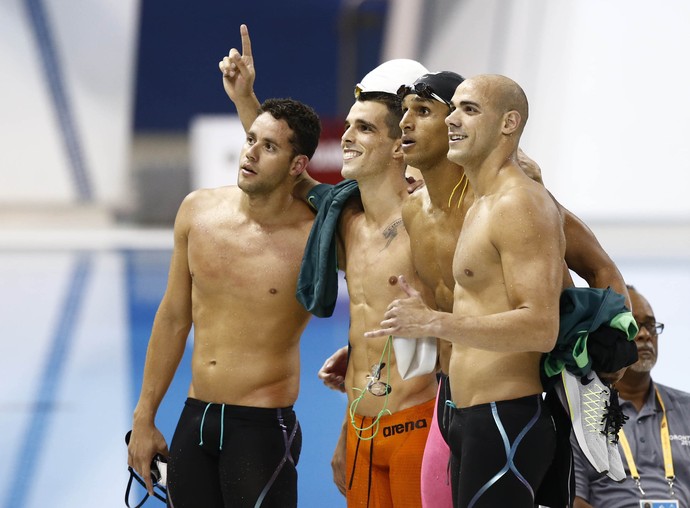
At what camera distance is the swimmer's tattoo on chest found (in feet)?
12.4

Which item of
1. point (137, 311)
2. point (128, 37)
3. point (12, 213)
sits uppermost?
point (128, 37)

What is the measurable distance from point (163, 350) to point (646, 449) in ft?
6.94

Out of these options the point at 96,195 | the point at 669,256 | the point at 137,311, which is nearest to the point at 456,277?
the point at 137,311

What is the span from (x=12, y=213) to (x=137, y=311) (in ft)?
39.3

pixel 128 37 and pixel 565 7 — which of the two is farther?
pixel 128 37

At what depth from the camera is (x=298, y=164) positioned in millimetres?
3977

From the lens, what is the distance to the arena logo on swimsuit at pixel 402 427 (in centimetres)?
363

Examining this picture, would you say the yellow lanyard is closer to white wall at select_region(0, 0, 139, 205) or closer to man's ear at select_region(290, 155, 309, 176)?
man's ear at select_region(290, 155, 309, 176)

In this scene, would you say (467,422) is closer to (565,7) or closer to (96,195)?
(565,7)

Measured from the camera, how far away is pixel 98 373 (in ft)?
27.6

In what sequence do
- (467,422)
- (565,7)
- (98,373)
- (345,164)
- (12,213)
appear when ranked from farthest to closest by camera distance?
(12,213) < (565,7) < (98,373) < (345,164) < (467,422)

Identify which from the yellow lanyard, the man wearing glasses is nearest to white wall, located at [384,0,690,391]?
the man wearing glasses

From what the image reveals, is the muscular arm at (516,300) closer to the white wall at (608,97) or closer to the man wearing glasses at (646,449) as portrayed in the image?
the man wearing glasses at (646,449)

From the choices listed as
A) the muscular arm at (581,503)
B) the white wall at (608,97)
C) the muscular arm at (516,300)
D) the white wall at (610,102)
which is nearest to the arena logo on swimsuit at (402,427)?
the muscular arm at (516,300)
